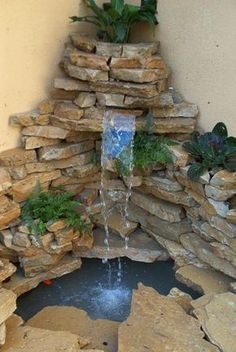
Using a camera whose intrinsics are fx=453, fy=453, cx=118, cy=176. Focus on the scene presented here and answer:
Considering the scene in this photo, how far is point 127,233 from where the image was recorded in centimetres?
456

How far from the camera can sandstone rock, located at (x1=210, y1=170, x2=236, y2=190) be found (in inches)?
145

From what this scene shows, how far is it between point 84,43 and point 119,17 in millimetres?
392

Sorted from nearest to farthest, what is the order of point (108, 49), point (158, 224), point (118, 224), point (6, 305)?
1. point (6, 305)
2. point (108, 49)
3. point (158, 224)
4. point (118, 224)

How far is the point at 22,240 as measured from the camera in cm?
388

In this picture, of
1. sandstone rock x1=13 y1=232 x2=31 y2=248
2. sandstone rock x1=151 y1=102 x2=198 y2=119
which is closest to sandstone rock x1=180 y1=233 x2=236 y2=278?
sandstone rock x1=151 y1=102 x2=198 y2=119

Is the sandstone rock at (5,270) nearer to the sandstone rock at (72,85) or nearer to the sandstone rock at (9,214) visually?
the sandstone rock at (9,214)

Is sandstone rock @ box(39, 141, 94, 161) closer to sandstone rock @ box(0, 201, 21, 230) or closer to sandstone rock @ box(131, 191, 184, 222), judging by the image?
sandstone rock @ box(0, 201, 21, 230)

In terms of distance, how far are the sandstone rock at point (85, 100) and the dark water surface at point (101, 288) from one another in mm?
1534

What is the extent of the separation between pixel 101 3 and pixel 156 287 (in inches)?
107

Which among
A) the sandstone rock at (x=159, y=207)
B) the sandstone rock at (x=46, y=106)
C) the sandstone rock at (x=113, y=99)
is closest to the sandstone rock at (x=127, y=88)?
the sandstone rock at (x=113, y=99)

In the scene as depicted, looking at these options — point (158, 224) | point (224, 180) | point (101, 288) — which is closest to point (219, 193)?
point (224, 180)

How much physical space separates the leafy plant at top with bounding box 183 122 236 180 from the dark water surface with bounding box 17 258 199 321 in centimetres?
107

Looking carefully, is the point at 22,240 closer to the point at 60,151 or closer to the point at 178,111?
the point at 60,151

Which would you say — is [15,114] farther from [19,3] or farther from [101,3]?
[101,3]
